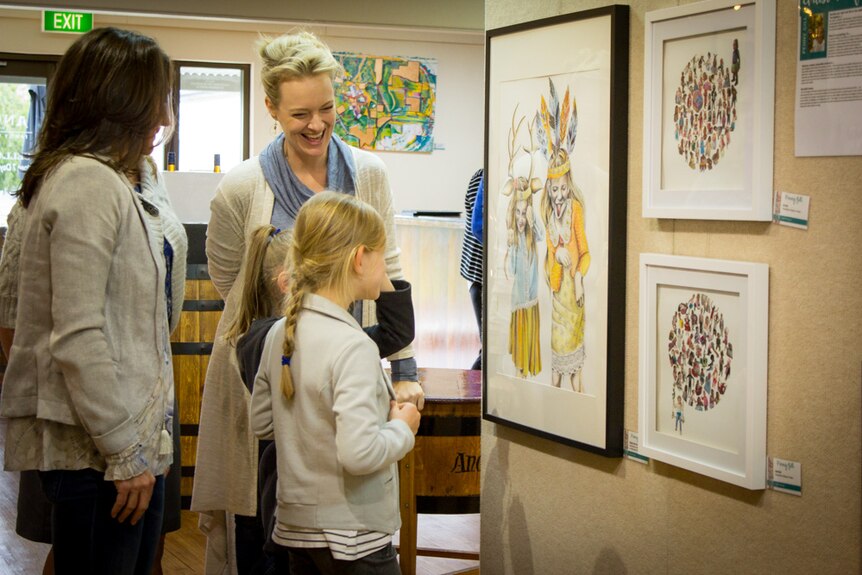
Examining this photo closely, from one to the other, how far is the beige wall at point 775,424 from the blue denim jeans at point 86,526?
112cm

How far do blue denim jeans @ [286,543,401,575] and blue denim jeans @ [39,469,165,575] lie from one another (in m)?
0.30

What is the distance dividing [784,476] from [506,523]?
0.95m

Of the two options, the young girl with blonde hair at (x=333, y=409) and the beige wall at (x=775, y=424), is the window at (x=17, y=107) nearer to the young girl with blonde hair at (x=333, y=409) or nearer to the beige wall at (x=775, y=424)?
the beige wall at (x=775, y=424)

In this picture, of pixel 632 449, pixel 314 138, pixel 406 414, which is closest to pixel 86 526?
pixel 406 414

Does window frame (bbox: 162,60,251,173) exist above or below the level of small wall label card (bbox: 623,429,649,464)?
above

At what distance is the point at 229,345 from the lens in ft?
7.64

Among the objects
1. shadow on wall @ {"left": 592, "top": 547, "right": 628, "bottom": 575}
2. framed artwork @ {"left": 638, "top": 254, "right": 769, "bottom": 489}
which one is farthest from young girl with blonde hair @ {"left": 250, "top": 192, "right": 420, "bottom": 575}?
shadow on wall @ {"left": 592, "top": 547, "right": 628, "bottom": 575}

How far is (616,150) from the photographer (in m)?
2.17

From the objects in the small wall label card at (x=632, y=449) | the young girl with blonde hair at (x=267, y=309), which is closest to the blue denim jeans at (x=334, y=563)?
the young girl with blonde hair at (x=267, y=309)

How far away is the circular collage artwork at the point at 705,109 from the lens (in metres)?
1.90

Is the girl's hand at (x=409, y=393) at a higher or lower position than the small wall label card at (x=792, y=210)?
lower

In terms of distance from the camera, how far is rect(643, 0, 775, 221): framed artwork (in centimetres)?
183

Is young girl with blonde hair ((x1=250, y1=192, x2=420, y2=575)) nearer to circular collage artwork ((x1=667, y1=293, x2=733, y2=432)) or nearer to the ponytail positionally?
the ponytail

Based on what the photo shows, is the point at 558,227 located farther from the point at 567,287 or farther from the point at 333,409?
the point at 333,409
